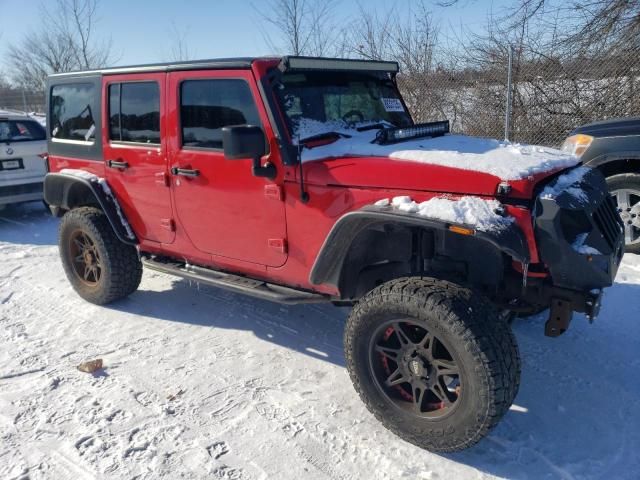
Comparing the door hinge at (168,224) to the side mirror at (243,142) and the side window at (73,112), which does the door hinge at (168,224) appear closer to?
the side window at (73,112)

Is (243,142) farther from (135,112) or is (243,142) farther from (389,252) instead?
(135,112)

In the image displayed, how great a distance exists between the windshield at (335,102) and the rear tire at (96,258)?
80.5 inches

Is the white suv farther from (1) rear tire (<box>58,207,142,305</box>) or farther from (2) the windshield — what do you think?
(2) the windshield

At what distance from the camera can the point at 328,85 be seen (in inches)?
134

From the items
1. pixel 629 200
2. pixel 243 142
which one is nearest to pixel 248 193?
pixel 243 142

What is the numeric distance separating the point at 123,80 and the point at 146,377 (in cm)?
219

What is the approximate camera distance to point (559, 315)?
2559mm

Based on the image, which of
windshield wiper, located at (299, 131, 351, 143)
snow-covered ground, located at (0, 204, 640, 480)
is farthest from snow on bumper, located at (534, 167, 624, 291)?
windshield wiper, located at (299, 131, 351, 143)

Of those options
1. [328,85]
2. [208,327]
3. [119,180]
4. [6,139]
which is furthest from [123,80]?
[6,139]

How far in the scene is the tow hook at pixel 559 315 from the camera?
2.54 metres

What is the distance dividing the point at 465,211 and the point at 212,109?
1851 mm

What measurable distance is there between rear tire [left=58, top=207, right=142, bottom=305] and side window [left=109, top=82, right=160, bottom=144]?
0.76 metres

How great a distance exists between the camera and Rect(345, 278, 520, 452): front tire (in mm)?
2354

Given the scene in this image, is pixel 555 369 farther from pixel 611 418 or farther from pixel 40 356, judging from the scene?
pixel 40 356
